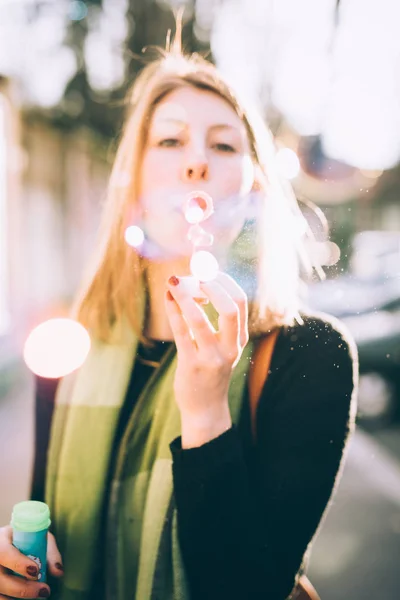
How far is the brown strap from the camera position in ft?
3.43

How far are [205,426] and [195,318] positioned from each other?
202 millimetres

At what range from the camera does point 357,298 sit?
123 cm

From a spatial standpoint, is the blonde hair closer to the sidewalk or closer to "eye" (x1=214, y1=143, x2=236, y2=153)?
"eye" (x1=214, y1=143, x2=236, y2=153)

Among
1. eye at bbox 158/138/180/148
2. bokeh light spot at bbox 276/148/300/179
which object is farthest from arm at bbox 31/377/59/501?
bokeh light spot at bbox 276/148/300/179

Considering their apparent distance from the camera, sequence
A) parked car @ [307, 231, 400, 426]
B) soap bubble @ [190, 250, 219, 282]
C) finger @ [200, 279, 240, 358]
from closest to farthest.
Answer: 1. finger @ [200, 279, 240, 358]
2. soap bubble @ [190, 250, 219, 282]
3. parked car @ [307, 231, 400, 426]

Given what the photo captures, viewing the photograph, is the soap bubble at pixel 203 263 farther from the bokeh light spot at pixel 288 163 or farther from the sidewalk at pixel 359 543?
the sidewalk at pixel 359 543

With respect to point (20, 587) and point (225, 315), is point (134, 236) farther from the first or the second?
point (20, 587)

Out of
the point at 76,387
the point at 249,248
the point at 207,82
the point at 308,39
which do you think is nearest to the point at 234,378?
the point at 249,248

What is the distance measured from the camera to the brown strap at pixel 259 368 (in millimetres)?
1046

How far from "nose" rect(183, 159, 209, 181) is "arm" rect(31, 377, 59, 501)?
21.8 inches

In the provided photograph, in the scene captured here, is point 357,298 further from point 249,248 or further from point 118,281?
point 118,281

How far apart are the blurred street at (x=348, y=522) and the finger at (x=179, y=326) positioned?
807 millimetres

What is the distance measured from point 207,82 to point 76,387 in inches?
27.5

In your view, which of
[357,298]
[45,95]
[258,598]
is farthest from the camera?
[45,95]
